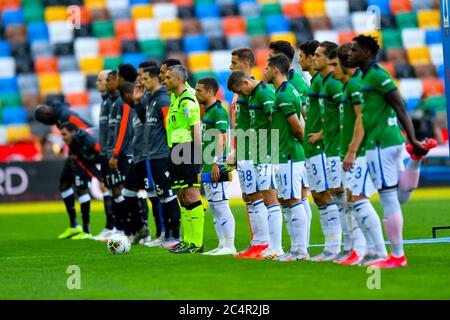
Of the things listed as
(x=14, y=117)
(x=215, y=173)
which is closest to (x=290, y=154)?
(x=215, y=173)

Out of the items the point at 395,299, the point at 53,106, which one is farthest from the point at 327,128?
the point at 53,106

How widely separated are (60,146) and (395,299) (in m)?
21.4

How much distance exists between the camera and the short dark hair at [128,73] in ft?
52.9

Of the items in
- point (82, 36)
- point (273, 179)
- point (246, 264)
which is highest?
point (82, 36)

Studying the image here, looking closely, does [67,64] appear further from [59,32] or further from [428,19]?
[428,19]

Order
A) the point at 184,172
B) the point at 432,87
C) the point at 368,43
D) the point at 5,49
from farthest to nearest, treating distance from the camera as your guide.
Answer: the point at 432,87
the point at 5,49
the point at 184,172
the point at 368,43

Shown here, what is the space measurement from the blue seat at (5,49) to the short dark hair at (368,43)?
2280cm

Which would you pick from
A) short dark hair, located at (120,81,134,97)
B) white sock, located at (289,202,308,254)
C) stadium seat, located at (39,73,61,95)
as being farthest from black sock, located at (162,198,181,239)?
stadium seat, located at (39,73,61,95)

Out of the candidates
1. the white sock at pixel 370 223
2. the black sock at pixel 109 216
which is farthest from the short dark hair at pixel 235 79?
the black sock at pixel 109 216

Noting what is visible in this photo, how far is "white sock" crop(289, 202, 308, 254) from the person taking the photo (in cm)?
1198

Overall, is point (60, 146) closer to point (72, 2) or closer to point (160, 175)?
point (72, 2)

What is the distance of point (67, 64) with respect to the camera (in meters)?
32.6

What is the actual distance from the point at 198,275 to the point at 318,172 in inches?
78.0
